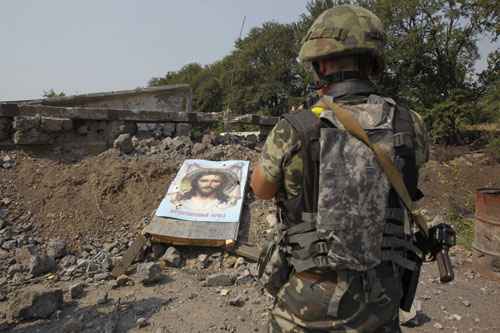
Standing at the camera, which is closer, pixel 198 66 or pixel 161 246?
pixel 161 246

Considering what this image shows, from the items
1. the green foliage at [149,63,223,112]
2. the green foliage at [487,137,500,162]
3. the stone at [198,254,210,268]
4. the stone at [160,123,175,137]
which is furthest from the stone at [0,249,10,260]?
the green foliage at [149,63,223,112]

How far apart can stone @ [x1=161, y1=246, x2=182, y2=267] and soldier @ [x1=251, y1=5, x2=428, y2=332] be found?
297 cm

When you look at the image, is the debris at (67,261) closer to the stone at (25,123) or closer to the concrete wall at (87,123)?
the concrete wall at (87,123)

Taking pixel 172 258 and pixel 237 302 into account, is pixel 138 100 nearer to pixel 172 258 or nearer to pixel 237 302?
pixel 172 258

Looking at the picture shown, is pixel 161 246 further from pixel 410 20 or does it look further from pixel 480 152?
pixel 410 20

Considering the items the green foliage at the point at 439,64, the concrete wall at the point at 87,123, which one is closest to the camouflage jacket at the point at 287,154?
the concrete wall at the point at 87,123

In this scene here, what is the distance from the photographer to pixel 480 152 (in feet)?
39.7

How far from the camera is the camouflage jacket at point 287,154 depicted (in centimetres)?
177

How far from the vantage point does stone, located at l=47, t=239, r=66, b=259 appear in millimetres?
4844

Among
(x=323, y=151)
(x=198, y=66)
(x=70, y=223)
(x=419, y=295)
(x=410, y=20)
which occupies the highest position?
(x=198, y=66)

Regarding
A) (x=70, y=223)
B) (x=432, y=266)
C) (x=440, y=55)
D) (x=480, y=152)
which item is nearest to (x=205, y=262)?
(x=70, y=223)

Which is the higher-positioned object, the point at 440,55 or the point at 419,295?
the point at 440,55

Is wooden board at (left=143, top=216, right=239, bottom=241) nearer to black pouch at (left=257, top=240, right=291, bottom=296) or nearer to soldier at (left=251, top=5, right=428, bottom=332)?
black pouch at (left=257, top=240, right=291, bottom=296)

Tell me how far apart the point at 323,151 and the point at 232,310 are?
254cm
